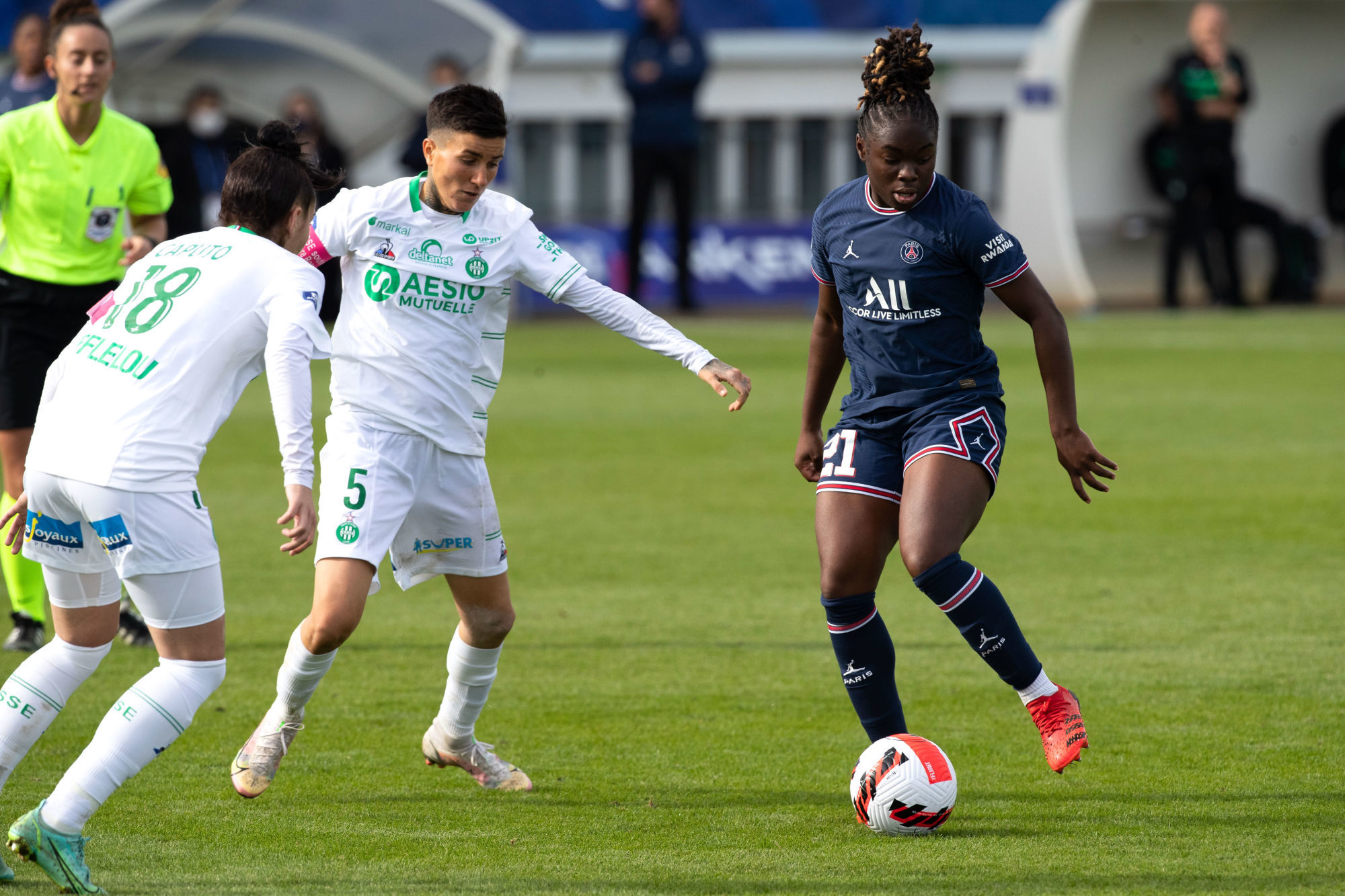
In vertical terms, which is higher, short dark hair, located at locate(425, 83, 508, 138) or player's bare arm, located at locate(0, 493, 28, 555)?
short dark hair, located at locate(425, 83, 508, 138)

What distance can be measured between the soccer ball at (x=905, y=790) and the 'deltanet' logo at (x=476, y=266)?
1680 millimetres

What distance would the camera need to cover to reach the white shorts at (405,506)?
4.63m

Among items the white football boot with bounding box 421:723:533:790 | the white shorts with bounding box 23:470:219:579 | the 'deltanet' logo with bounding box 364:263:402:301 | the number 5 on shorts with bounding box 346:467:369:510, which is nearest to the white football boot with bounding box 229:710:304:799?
the white football boot with bounding box 421:723:533:790

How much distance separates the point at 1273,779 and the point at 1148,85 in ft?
65.0

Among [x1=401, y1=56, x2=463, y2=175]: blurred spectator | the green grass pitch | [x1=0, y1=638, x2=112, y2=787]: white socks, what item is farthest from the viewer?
[x1=401, y1=56, x2=463, y2=175]: blurred spectator

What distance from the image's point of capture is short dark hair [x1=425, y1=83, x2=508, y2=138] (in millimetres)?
4602

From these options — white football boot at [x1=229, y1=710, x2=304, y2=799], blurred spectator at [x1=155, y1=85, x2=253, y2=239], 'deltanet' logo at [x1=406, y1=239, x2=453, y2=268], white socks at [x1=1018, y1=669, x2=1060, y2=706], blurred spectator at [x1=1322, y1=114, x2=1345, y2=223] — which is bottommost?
blurred spectator at [x1=1322, y1=114, x2=1345, y2=223]

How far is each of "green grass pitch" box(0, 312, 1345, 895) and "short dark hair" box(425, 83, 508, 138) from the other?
72.2 inches

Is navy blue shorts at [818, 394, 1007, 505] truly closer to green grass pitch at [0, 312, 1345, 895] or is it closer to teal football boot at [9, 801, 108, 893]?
green grass pitch at [0, 312, 1345, 895]

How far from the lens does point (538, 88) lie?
20516 mm

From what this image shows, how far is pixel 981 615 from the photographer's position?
14.9 ft

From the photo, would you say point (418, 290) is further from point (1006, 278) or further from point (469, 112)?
point (1006, 278)

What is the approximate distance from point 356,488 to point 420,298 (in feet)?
1.81

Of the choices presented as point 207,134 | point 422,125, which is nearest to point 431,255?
point 422,125
